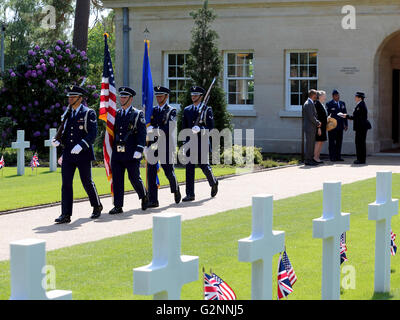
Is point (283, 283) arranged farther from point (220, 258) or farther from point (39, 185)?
point (39, 185)

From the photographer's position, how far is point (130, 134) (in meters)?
12.4

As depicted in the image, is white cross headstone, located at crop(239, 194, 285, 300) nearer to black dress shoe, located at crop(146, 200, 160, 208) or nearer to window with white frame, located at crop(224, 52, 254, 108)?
black dress shoe, located at crop(146, 200, 160, 208)

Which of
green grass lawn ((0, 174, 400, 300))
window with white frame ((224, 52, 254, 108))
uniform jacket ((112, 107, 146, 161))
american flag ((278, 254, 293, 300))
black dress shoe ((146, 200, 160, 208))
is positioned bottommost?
green grass lawn ((0, 174, 400, 300))

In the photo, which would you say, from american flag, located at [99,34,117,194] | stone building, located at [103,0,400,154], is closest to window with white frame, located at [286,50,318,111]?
stone building, located at [103,0,400,154]

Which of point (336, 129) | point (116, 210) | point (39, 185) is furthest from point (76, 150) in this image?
point (336, 129)

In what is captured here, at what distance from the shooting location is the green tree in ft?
71.3

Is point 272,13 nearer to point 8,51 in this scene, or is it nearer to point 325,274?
point 325,274

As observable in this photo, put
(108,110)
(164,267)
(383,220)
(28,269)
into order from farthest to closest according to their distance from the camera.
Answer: (108,110) < (383,220) < (164,267) < (28,269)

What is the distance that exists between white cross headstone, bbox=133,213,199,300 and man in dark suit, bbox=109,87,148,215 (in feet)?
26.8

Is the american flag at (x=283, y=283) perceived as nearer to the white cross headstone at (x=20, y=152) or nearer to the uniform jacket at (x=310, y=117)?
the white cross headstone at (x=20, y=152)

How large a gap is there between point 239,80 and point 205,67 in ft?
14.3

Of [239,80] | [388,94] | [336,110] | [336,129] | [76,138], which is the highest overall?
[239,80]

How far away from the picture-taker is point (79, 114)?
1165 cm

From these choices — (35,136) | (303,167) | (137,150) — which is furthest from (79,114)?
(35,136)
